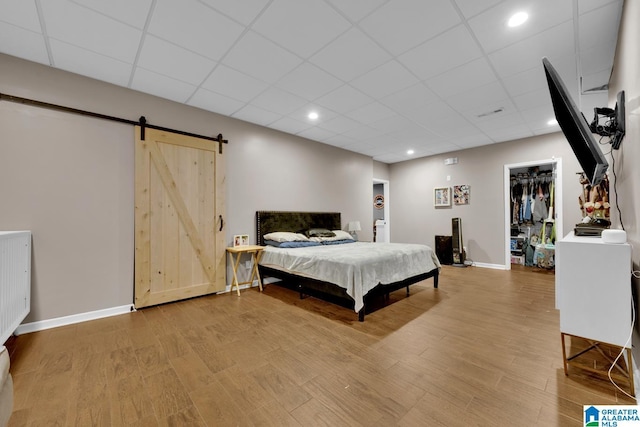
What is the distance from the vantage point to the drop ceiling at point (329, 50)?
2.04 metres

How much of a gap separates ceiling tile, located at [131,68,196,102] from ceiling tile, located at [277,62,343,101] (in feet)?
4.08

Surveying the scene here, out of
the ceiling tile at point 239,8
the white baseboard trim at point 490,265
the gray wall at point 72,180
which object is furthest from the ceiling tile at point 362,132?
the white baseboard trim at point 490,265

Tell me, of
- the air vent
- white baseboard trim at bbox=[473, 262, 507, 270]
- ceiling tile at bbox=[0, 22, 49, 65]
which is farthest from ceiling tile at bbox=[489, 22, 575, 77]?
ceiling tile at bbox=[0, 22, 49, 65]

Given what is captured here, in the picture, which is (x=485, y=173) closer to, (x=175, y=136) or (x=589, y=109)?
(x=589, y=109)

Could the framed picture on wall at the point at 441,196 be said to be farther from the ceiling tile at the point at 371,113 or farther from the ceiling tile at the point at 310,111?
the ceiling tile at the point at 310,111

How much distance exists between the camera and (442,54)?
259 cm

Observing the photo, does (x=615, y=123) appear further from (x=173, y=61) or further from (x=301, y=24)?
(x=173, y=61)

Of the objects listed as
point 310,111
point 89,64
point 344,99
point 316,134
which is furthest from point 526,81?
point 89,64

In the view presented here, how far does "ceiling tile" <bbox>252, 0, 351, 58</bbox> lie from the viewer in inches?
79.3

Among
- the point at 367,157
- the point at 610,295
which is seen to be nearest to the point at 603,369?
the point at 610,295

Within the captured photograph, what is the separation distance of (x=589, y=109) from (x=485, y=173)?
2070mm

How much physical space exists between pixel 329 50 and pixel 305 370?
2.88 meters

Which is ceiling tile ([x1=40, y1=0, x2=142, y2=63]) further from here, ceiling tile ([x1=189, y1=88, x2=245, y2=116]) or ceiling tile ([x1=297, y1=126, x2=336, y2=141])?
ceiling tile ([x1=297, y1=126, x2=336, y2=141])

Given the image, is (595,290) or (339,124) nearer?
(595,290)
